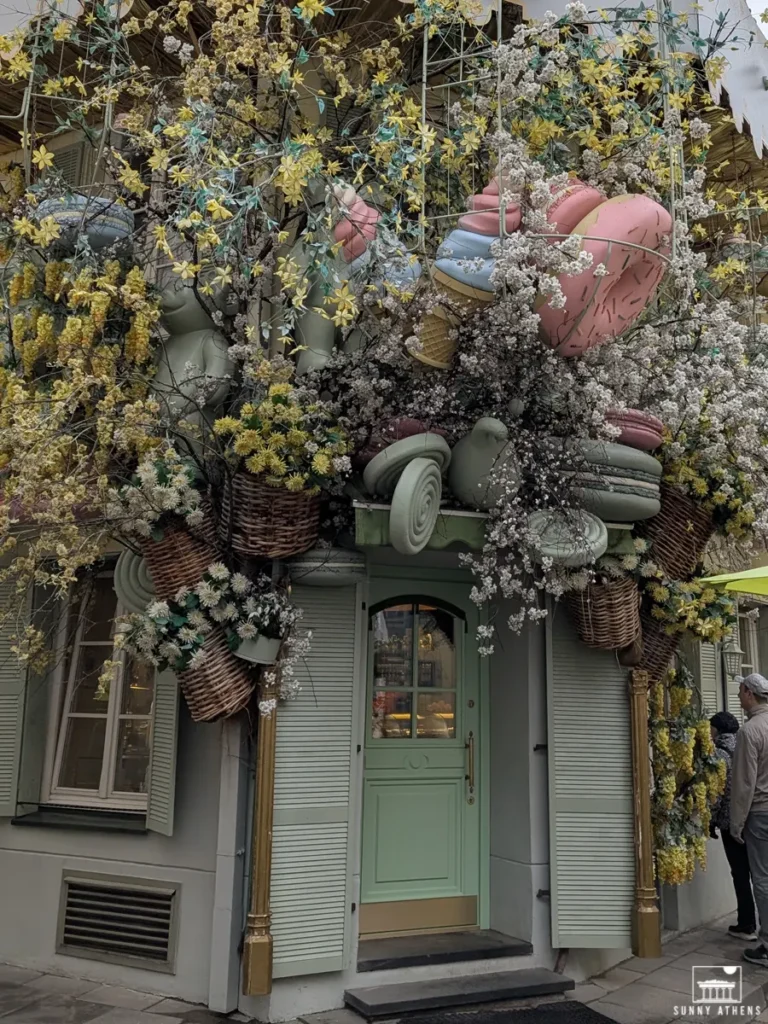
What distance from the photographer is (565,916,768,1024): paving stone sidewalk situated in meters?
4.71

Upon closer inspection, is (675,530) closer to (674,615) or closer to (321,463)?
(674,615)

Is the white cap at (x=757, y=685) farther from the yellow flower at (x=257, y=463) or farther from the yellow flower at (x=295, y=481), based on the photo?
the yellow flower at (x=257, y=463)

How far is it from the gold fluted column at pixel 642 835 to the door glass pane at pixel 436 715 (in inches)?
46.8

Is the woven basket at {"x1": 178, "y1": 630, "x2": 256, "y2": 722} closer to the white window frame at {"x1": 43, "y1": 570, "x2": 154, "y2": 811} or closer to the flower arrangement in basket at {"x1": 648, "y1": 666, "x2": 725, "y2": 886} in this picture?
the white window frame at {"x1": 43, "y1": 570, "x2": 154, "y2": 811}

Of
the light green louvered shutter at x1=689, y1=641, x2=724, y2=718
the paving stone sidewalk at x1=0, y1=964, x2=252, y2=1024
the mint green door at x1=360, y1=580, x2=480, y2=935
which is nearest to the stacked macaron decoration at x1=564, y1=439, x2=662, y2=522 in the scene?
the mint green door at x1=360, y1=580, x2=480, y2=935

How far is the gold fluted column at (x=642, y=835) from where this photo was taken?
16.5 ft

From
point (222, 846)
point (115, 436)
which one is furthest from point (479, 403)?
point (222, 846)

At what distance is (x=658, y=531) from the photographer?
5.45m

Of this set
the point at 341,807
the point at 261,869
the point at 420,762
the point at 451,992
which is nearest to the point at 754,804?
the point at 420,762

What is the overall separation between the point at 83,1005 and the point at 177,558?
2.51 m

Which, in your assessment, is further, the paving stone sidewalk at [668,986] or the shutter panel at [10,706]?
the shutter panel at [10,706]

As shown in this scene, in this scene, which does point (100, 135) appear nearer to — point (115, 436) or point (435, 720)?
point (115, 436)

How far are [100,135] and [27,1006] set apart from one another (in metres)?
5.22

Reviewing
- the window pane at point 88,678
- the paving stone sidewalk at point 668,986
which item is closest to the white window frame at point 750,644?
the paving stone sidewalk at point 668,986
